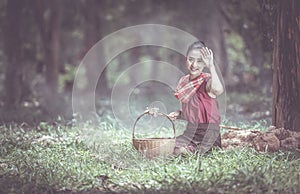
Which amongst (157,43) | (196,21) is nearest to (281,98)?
(196,21)

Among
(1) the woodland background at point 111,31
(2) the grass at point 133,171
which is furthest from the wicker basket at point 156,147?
(1) the woodland background at point 111,31

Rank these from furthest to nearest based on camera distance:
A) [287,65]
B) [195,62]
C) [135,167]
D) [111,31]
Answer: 1. [111,31]
2. [287,65]
3. [195,62]
4. [135,167]

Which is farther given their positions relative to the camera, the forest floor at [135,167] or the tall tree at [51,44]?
the tall tree at [51,44]

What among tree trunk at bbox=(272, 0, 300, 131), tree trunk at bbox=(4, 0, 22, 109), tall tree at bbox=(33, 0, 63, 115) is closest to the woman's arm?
tree trunk at bbox=(272, 0, 300, 131)

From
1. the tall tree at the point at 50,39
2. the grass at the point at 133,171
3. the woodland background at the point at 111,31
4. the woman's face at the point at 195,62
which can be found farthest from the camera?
the tall tree at the point at 50,39

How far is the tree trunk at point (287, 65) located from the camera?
6320 millimetres

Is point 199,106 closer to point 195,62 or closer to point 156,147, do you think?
point 195,62

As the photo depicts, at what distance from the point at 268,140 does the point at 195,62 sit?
1202mm

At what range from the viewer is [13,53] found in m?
13.2

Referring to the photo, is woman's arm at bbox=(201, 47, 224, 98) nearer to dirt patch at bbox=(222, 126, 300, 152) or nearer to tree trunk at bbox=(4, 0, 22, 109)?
dirt patch at bbox=(222, 126, 300, 152)

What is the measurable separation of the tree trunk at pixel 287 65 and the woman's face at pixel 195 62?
43.3 inches

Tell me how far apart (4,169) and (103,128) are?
3085 millimetres

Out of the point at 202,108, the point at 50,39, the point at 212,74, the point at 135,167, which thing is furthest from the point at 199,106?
the point at 50,39

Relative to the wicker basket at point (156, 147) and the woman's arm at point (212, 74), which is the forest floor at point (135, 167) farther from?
the woman's arm at point (212, 74)
